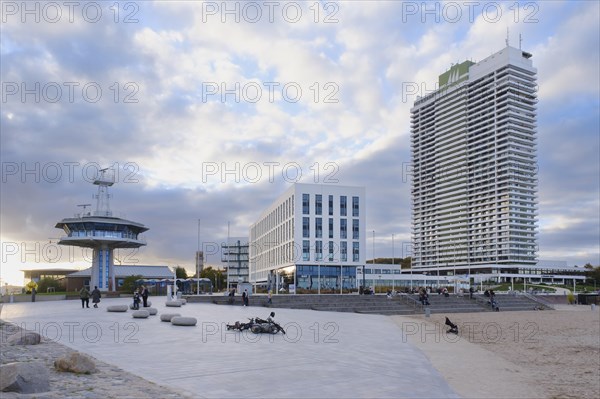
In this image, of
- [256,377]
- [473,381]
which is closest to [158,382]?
[256,377]

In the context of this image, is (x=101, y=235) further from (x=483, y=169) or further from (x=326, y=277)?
(x=483, y=169)

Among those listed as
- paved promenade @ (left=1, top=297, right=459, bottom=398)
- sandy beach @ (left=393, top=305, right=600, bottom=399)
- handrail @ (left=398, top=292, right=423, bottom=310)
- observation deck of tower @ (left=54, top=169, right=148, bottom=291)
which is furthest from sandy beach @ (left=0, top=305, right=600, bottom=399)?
observation deck of tower @ (left=54, top=169, right=148, bottom=291)

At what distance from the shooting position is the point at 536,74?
176 m

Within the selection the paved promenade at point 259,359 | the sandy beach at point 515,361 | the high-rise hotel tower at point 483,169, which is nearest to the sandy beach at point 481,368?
the sandy beach at point 515,361

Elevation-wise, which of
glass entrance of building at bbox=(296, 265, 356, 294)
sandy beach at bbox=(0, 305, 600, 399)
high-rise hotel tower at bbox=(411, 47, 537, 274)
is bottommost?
glass entrance of building at bbox=(296, 265, 356, 294)

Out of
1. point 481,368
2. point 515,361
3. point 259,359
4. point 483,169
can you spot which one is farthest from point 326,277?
point 483,169

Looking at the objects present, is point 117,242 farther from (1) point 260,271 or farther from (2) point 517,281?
(2) point 517,281

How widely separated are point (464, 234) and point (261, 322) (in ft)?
554

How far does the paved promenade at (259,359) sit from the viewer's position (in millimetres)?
11359

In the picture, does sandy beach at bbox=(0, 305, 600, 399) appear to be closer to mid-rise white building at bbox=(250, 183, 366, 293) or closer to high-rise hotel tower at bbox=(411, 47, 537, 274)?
mid-rise white building at bbox=(250, 183, 366, 293)

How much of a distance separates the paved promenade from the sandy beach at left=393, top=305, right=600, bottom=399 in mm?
935

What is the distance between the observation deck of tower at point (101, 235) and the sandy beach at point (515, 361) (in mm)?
56200

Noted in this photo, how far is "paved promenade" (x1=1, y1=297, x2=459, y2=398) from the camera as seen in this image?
37.3ft

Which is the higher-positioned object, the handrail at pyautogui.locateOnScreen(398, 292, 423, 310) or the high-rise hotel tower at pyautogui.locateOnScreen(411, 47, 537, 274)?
the high-rise hotel tower at pyautogui.locateOnScreen(411, 47, 537, 274)
